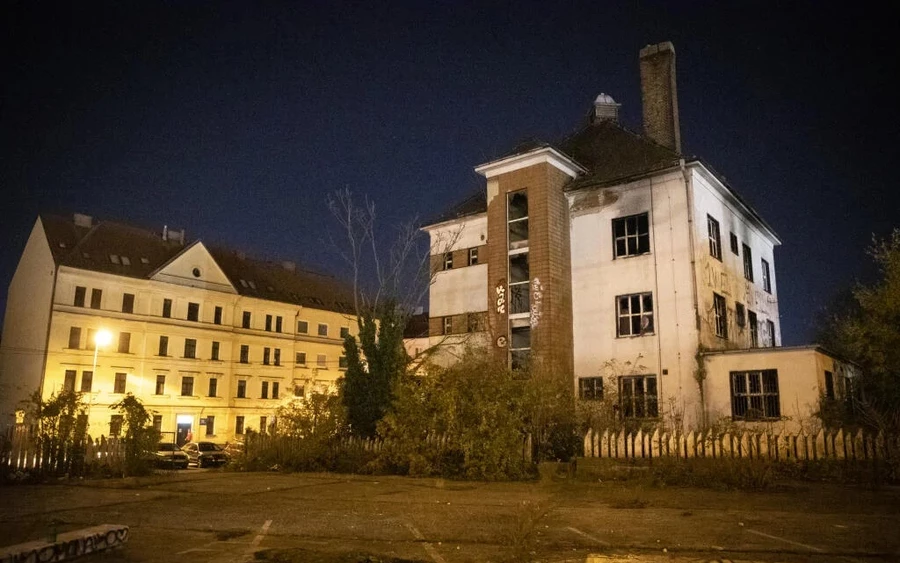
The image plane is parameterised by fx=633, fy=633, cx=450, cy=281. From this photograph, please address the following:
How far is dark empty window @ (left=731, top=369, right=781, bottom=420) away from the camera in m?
20.9

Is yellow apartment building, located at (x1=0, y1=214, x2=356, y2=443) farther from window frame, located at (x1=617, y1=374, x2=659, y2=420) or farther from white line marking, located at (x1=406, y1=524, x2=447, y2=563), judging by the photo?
white line marking, located at (x1=406, y1=524, x2=447, y2=563)

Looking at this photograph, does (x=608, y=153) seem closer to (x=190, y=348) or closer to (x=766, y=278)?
A: (x=766, y=278)

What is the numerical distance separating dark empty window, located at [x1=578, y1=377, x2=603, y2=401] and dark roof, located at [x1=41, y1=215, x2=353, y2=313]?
1400 inches

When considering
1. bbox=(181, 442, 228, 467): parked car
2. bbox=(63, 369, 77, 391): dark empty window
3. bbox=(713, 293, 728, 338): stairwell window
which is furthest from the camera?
bbox=(63, 369, 77, 391): dark empty window

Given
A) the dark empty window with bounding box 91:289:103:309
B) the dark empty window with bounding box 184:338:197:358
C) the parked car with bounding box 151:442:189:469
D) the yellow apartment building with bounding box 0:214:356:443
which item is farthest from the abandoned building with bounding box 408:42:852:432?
the dark empty window with bounding box 91:289:103:309

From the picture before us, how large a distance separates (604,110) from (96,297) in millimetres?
36289

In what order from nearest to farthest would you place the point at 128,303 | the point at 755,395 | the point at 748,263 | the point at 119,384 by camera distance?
the point at 755,395, the point at 748,263, the point at 119,384, the point at 128,303

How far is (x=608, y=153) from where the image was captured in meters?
27.9

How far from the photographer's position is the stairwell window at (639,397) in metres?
23.1

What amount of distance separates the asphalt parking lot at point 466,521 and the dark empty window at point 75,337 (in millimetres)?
31126

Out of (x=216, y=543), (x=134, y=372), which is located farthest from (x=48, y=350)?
(x=216, y=543)

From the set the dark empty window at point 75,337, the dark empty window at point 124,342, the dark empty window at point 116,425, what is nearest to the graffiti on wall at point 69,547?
the dark empty window at point 116,425

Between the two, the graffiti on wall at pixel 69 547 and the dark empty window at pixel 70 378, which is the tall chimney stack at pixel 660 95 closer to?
the graffiti on wall at pixel 69 547

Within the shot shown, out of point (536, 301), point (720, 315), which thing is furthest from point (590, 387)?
point (720, 315)
